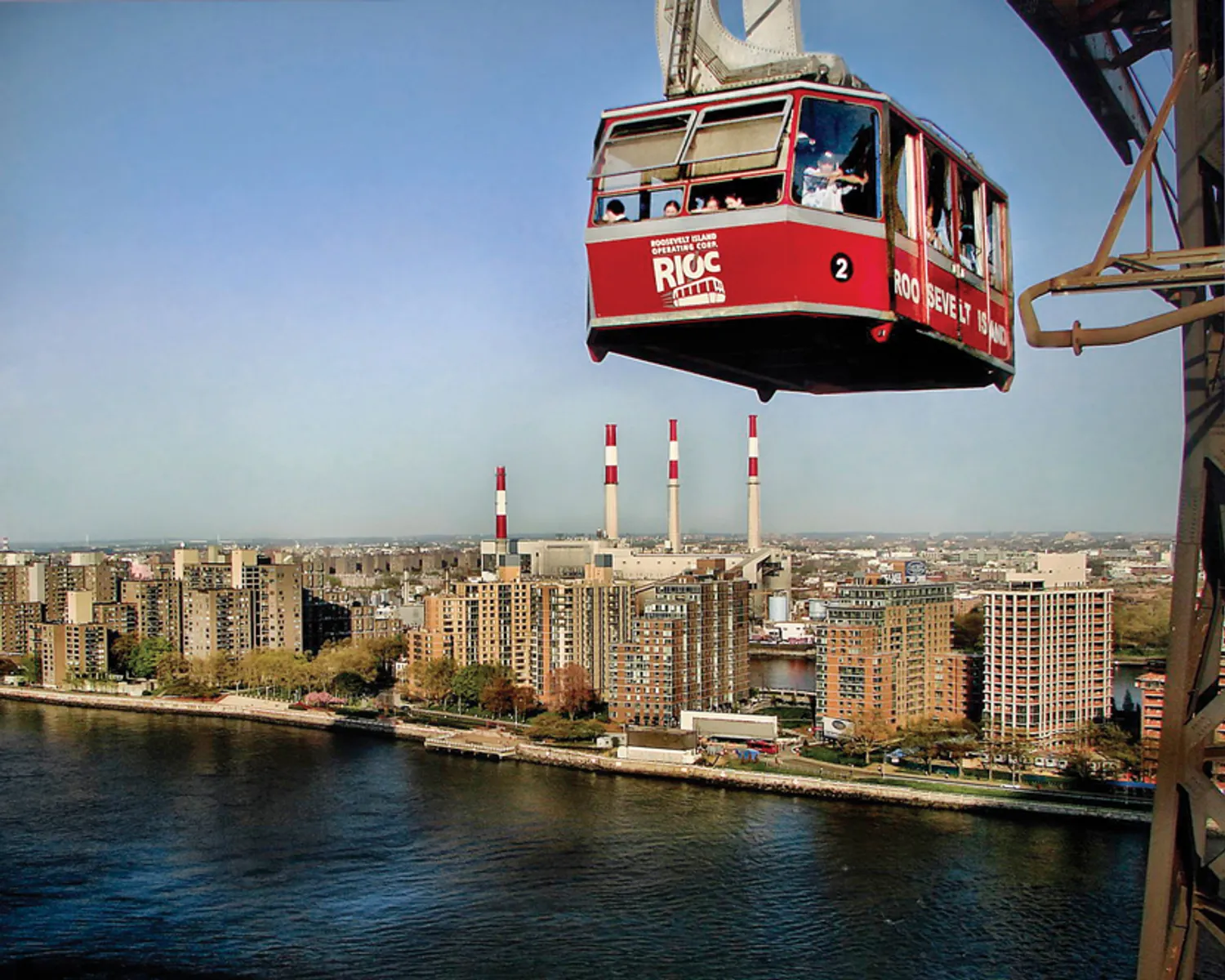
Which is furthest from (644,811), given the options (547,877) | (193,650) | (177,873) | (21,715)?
(193,650)

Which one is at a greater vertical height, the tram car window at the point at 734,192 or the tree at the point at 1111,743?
the tram car window at the point at 734,192

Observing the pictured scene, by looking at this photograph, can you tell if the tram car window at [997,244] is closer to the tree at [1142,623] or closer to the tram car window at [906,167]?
the tram car window at [906,167]

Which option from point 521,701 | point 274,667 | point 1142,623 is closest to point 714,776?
point 521,701

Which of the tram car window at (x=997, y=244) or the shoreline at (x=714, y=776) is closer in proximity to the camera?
the tram car window at (x=997, y=244)

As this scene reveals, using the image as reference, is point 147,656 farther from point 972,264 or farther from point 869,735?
point 972,264

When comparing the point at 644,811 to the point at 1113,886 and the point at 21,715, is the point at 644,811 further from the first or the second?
the point at 21,715

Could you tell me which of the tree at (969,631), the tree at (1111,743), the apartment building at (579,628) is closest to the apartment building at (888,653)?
the tree at (1111,743)

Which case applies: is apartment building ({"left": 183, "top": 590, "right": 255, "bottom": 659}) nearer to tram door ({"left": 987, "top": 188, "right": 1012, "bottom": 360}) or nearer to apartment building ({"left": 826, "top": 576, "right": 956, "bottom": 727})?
apartment building ({"left": 826, "top": 576, "right": 956, "bottom": 727})

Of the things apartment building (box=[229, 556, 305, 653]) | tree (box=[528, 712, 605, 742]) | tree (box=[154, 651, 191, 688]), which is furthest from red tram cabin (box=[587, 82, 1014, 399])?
apartment building (box=[229, 556, 305, 653])
